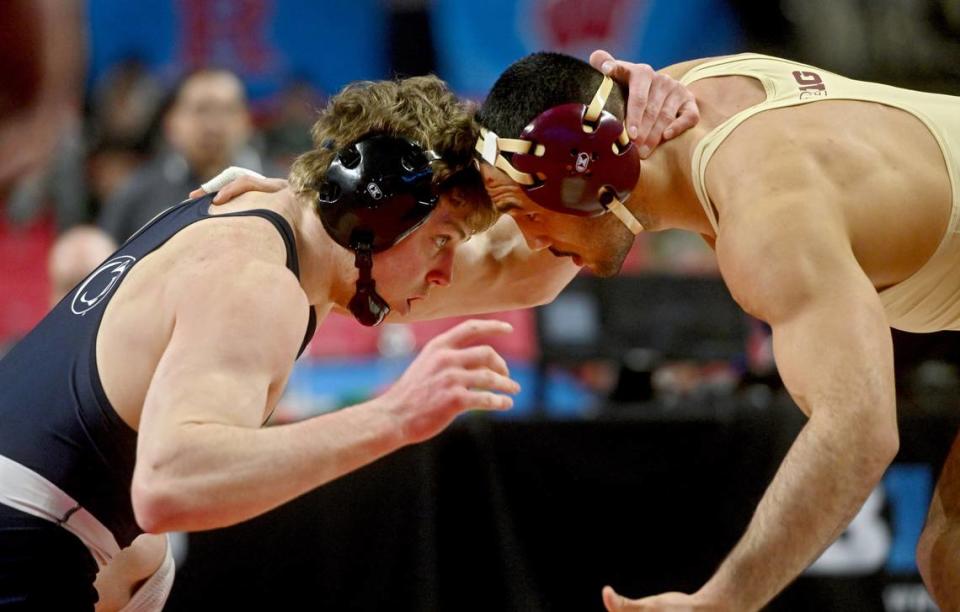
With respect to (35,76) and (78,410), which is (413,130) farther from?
(35,76)

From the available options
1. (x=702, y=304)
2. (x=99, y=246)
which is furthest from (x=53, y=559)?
(x=702, y=304)

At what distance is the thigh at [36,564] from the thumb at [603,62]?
1.71 m

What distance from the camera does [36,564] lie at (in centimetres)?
277

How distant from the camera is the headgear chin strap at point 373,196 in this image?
3.04 m

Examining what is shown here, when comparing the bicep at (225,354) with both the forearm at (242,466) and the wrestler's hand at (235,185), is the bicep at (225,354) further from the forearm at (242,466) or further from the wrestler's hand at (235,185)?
the wrestler's hand at (235,185)

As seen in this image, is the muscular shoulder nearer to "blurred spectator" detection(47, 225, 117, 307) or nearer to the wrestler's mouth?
the wrestler's mouth

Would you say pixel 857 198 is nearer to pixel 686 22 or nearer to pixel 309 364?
pixel 309 364

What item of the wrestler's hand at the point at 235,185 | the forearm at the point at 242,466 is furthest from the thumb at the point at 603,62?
the forearm at the point at 242,466

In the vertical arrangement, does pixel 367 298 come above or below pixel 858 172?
below

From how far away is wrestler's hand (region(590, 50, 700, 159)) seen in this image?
3277 mm

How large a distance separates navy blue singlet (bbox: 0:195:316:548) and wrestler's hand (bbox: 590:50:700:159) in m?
0.93

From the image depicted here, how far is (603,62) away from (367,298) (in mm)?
886

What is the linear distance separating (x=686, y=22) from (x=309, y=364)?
3.43 metres

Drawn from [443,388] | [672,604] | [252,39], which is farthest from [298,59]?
[672,604]
